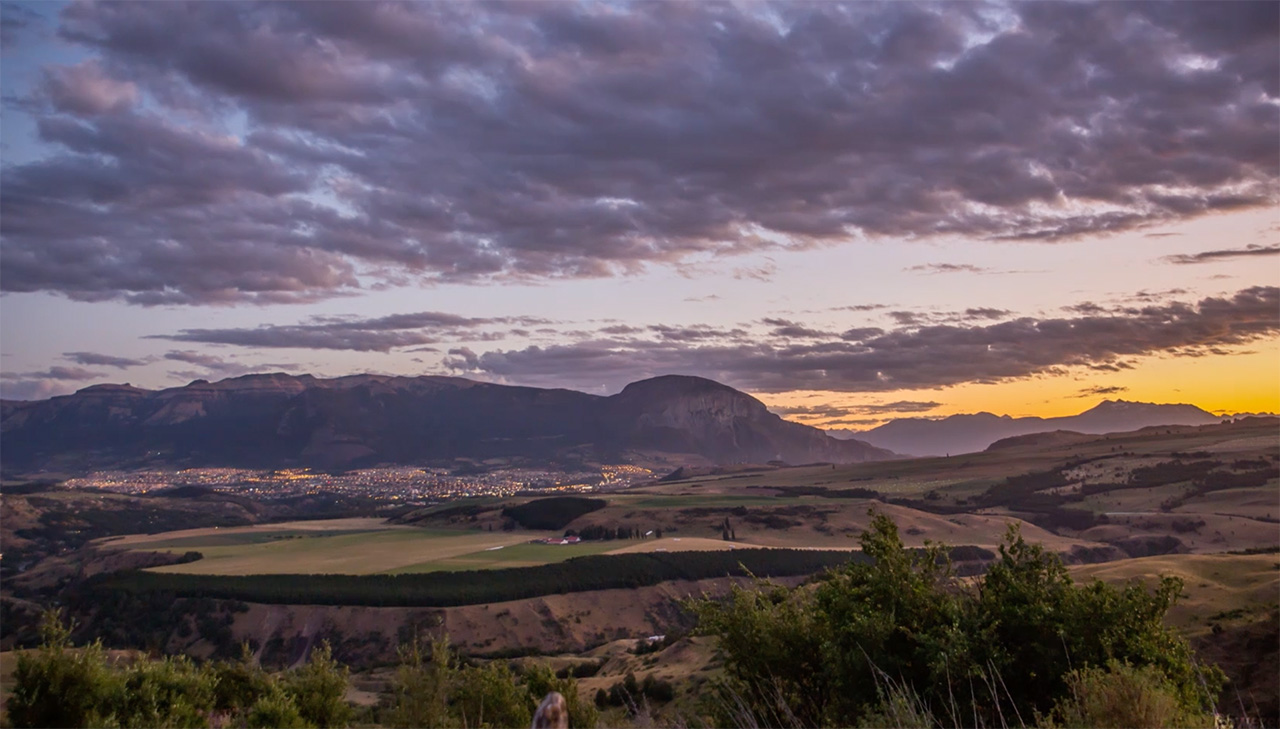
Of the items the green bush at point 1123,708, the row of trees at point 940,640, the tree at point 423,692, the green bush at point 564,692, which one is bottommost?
the green bush at point 564,692

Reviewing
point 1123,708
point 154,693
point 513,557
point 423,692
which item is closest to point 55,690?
point 154,693

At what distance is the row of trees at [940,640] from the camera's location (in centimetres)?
2034

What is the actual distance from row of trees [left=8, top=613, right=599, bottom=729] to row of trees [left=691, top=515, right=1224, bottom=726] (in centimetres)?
819

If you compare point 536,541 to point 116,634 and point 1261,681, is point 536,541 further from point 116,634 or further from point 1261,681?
point 1261,681

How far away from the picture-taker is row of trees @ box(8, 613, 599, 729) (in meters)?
26.8

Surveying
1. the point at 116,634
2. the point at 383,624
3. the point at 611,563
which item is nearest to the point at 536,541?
the point at 611,563

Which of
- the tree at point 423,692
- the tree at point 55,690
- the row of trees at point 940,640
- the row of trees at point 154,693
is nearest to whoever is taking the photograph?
the row of trees at point 940,640

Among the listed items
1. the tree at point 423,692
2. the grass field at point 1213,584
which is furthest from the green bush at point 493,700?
the grass field at point 1213,584

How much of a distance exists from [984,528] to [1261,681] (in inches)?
5560

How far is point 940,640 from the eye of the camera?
20609mm

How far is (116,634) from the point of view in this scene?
385 ft

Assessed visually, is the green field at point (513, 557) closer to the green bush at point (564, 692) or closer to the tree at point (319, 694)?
the green bush at point (564, 692)

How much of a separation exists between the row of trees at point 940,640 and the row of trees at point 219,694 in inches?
323

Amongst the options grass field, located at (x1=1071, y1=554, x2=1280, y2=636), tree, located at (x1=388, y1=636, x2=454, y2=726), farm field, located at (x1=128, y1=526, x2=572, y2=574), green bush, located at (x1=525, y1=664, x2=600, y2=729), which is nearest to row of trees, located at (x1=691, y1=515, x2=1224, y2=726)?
green bush, located at (x1=525, y1=664, x2=600, y2=729)
